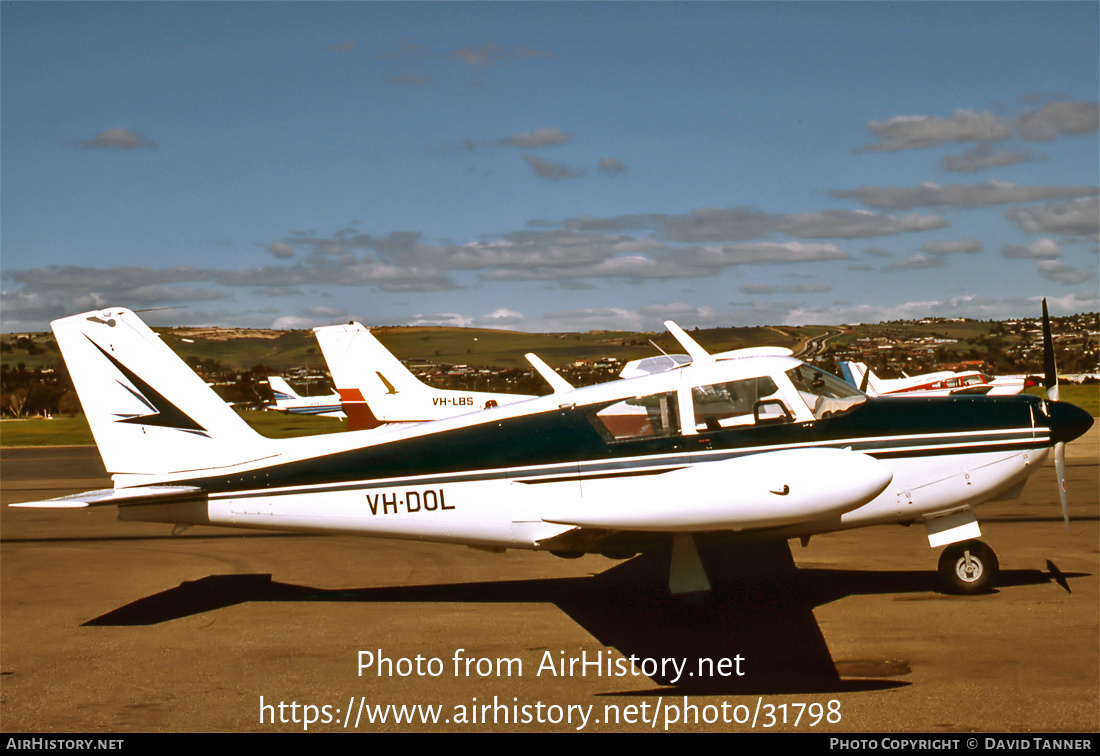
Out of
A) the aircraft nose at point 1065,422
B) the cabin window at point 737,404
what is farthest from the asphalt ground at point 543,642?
the cabin window at point 737,404

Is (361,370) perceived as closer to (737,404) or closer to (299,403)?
(737,404)

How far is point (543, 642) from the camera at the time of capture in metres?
7.29

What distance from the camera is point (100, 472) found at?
78.6 feet

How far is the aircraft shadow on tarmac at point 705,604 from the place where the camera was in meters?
6.36

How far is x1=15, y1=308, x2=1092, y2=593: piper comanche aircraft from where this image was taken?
763cm

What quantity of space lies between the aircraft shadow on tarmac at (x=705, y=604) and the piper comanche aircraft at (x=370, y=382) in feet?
38.0

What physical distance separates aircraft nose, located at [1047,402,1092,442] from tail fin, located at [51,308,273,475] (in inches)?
290

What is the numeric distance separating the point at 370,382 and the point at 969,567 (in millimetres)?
16014

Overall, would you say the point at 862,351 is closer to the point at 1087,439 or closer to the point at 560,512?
the point at 1087,439

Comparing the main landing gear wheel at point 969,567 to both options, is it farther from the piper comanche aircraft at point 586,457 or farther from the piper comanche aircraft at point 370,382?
the piper comanche aircraft at point 370,382

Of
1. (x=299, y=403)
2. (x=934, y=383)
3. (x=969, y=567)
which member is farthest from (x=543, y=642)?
(x=299, y=403)

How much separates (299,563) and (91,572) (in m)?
2.51

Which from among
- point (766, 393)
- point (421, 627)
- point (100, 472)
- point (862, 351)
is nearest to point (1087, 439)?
point (862, 351)
